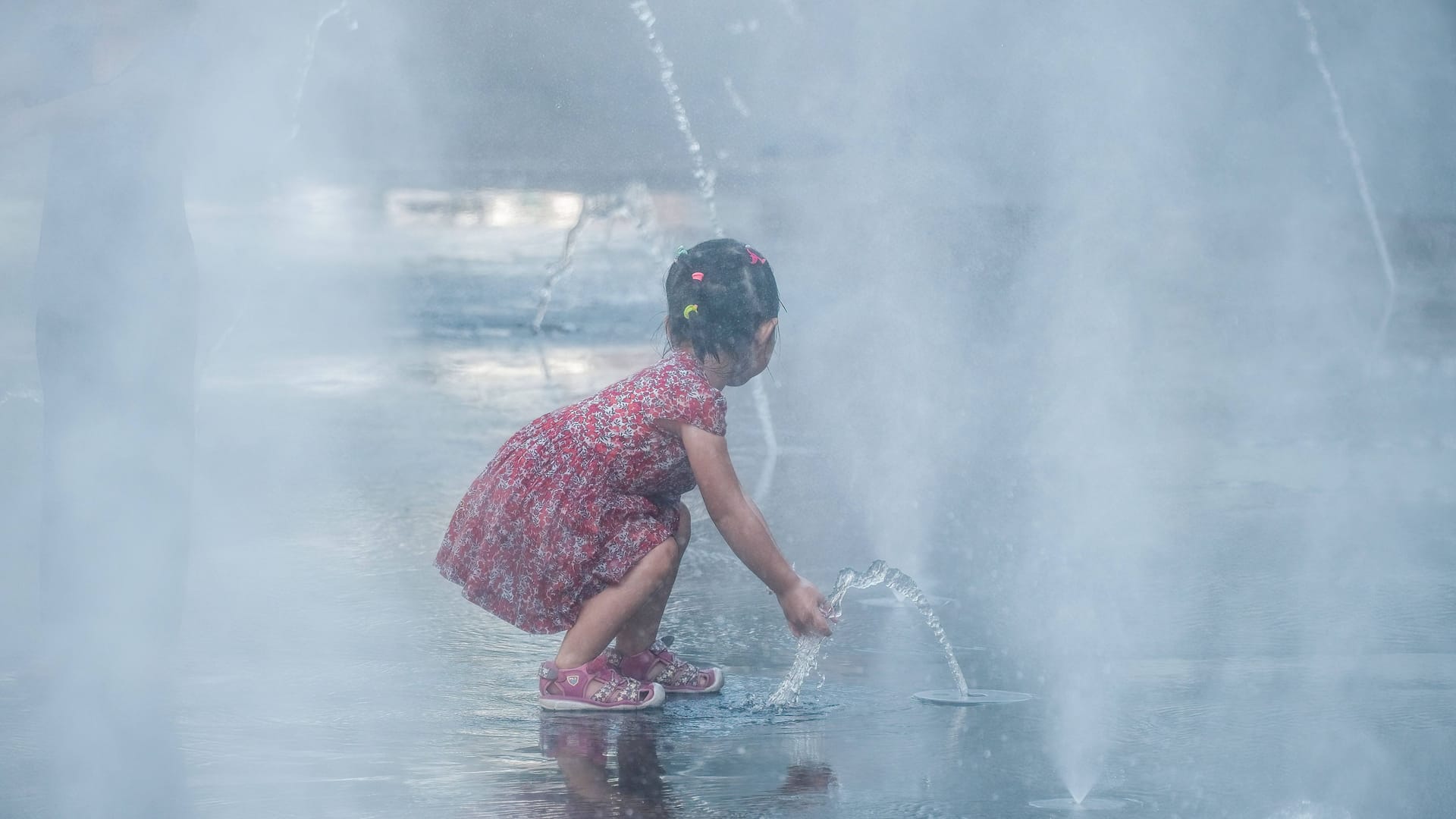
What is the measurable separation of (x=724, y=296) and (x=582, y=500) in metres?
0.43

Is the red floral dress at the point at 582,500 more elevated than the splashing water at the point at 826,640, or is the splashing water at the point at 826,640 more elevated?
the red floral dress at the point at 582,500

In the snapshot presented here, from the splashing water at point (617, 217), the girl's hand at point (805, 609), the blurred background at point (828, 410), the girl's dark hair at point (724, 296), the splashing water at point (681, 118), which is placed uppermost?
the girl's dark hair at point (724, 296)

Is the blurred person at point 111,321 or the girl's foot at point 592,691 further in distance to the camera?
the blurred person at point 111,321

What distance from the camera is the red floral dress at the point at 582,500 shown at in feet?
8.86

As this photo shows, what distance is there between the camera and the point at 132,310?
2.95 metres

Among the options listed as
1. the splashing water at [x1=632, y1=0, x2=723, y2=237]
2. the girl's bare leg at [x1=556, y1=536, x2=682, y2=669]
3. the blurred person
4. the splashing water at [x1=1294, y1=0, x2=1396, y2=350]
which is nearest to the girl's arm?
the girl's bare leg at [x1=556, y1=536, x2=682, y2=669]

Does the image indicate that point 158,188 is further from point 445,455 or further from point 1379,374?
point 1379,374

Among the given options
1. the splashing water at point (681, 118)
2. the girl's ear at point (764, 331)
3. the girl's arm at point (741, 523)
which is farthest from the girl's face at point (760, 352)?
the splashing water at point (681, 118)

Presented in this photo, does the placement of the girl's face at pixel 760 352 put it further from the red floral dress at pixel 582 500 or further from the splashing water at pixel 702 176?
the splashing water at pixel 702 176

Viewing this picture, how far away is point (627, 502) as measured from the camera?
108 inches

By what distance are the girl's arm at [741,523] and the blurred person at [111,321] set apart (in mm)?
1043

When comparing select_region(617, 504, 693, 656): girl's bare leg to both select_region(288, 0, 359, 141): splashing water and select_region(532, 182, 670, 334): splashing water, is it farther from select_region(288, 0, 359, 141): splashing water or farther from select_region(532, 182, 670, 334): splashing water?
select_region(288, 0, 359, 141): splashing water

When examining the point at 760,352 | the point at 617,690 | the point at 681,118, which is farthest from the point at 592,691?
the point at 681,118

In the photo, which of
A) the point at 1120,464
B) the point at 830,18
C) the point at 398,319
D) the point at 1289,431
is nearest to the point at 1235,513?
the point at 1120,464
